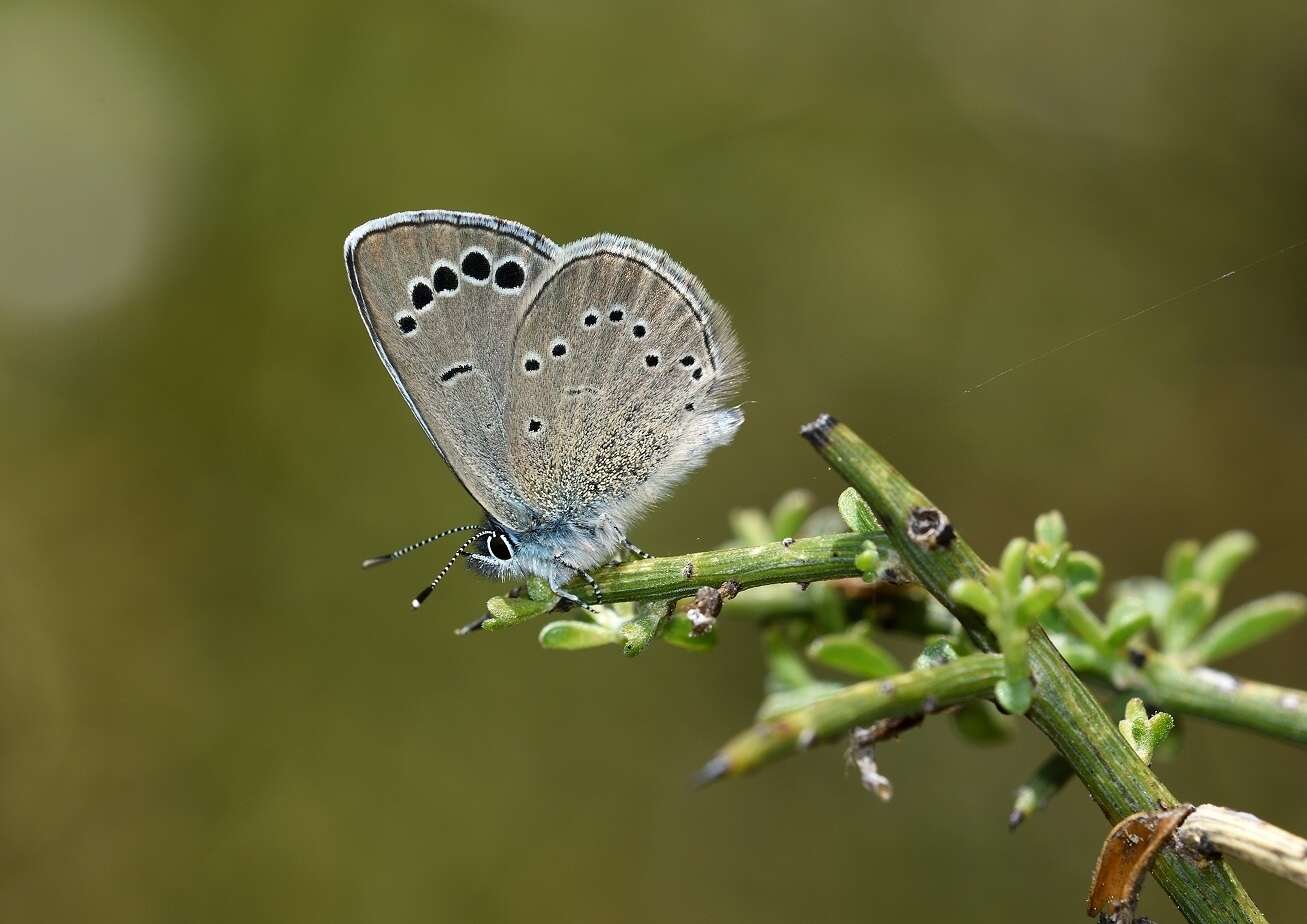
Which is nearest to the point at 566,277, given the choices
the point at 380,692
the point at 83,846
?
the point at 380,692

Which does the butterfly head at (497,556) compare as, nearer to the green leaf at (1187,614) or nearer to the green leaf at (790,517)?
the green leaf at (790,517)

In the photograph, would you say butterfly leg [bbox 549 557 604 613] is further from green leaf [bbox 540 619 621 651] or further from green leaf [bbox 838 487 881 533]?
green leaf [bbox 838 487 881 533]

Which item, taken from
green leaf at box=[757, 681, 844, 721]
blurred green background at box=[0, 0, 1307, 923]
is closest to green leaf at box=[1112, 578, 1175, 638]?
green leaf at box=[757, 681, 844, 721]

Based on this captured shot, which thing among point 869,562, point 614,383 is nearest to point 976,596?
point 869,562

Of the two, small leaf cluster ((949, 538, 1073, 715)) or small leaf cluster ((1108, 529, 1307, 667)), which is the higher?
small leaf cluster ((1108, 529, 1307, 667))

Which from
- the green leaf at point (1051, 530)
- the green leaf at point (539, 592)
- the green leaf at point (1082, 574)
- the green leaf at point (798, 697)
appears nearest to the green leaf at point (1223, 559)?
the green leaf at point (1082, 574)

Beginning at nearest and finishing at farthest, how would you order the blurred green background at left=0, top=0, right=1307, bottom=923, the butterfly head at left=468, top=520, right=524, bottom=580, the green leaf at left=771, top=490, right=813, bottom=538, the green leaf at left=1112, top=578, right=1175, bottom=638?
the green leaf at left=771, top=490, right=813, bottom=538, the green leaf at left=1112, top=578, right=1175, bottom=638, the butterfly head at left=468, top=520, right=524, bottom=580, the blurred green background at left=0, top=0, right=1307, bottom=923
